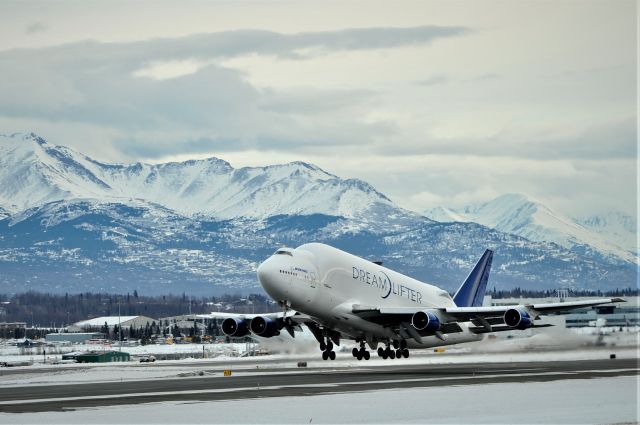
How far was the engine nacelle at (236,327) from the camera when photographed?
286 ft

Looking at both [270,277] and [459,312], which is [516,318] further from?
[270,277]

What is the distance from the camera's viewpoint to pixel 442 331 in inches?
3401

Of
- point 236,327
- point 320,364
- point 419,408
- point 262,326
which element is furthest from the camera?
point 320,364

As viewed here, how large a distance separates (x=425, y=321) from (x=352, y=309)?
16.7 ft

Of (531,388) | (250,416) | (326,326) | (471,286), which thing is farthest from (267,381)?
(471,286)

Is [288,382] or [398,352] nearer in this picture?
[288,382]

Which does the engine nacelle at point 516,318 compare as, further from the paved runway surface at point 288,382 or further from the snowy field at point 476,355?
the snowy field at point 476,355

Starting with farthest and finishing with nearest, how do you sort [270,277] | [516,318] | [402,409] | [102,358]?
[102,358] < [516,318] < [270,277] < [402,409]

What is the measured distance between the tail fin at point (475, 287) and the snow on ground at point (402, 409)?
135 ft

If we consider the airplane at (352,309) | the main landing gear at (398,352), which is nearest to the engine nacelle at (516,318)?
the airplane at (352,309)

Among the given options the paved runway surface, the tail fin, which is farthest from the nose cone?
the tail fin

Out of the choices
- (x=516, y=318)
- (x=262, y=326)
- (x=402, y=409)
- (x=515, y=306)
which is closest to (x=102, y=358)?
(x=262, y=326)

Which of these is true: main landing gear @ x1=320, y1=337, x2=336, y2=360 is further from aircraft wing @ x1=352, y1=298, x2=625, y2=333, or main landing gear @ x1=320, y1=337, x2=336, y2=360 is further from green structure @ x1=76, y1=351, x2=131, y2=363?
green structure @ x1=76, y1=351, x2=131, y2=363

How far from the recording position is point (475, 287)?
343 ft
